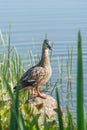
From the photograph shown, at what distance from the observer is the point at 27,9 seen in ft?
55.9

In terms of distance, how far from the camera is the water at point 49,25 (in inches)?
432

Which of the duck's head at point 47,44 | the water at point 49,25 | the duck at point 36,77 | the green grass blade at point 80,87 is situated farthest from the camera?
the water at point 49,25

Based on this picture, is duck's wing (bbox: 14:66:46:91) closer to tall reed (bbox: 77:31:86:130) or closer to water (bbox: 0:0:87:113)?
water (bbox: 0:0:87:113)

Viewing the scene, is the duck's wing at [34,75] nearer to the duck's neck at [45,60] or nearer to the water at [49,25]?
the duck's neck at [45,60]

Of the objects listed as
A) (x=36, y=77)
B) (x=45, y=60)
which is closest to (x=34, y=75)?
(x=36, y=77)

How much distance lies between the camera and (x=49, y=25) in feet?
46.3

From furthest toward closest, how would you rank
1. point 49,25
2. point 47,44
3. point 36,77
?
point 49,25, point 47,44, point 36,77

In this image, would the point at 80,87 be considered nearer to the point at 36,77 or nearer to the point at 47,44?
the point at 36,77

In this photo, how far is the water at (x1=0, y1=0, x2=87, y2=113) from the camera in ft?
36.0

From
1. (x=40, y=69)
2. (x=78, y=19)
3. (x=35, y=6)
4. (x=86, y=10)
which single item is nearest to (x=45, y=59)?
(x=40, y=69)

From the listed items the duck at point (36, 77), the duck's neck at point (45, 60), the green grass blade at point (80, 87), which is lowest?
the duck at point (36, 77)

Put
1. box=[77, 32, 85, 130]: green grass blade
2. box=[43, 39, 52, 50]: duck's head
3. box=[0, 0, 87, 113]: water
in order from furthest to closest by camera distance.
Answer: box=[0, 0, 87, 113]: water < box=[43, 39, 52, 50]: duck's head < box=[77, 32, 85, 130]: green grass blade

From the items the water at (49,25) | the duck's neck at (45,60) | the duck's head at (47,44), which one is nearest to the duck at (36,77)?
the duck's neck at (45,60)

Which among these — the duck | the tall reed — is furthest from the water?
the tall reed
